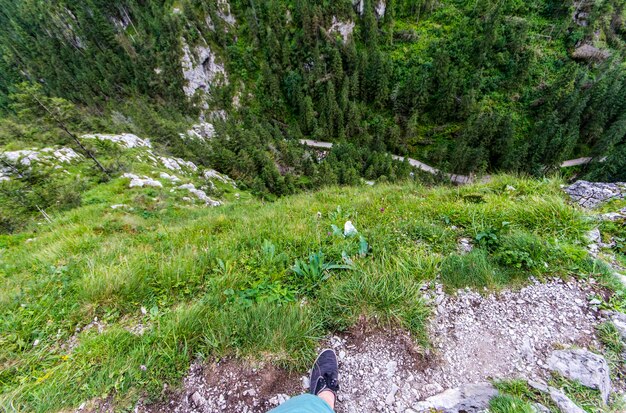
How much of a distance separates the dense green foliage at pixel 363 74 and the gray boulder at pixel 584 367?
1561 inches

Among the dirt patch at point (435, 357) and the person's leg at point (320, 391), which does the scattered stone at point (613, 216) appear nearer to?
the dirt patch at point (435, 357)

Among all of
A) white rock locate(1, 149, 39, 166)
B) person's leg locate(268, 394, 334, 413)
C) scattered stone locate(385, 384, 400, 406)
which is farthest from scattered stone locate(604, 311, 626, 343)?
white rock locate(1, 149, 39, 166)

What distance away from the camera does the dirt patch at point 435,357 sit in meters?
2.19

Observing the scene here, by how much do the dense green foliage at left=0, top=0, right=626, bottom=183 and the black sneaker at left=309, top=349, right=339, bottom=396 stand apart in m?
39.0

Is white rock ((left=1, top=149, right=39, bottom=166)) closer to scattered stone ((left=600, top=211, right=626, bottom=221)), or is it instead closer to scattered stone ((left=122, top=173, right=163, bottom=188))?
scattered stone ((left=122, top=173, right=163, bottom=188))

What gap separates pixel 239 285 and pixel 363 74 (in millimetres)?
69259

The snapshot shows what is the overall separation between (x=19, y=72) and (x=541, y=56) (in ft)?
531

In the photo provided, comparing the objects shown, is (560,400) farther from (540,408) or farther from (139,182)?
(139,182)

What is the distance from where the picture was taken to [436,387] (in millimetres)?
2273

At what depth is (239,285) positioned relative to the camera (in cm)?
316

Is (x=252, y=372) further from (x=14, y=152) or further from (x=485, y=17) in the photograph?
(x=485, y=17)

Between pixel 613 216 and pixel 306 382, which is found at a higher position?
pixel 613 216

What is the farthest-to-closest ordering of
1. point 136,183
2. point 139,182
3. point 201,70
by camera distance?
point 201,70, point 139,182, point 136,183

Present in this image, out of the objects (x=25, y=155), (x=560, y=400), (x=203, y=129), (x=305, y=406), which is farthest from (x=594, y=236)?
(x=203, y=129)
